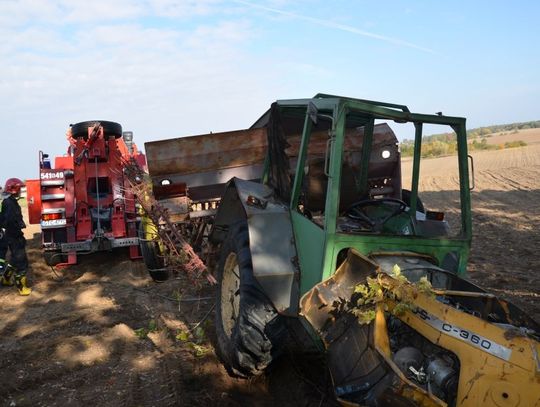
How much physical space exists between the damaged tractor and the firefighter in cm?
329

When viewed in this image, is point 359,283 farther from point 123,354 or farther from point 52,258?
point 52,258

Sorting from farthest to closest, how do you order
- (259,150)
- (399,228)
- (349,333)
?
(259,150), (399,228), (349,333)

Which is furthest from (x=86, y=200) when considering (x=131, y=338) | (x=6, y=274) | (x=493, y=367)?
(x=493, y=367)

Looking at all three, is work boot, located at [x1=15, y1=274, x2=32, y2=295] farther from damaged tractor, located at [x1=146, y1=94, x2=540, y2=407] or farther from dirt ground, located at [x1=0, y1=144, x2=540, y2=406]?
damaged tractor, located at [x1=146, y1=94, x2=540, y2=407]

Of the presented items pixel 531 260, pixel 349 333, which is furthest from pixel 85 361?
pixel 531 260

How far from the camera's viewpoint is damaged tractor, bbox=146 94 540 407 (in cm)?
259

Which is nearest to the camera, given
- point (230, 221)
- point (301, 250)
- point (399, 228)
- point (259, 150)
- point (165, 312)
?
point (301, 250)

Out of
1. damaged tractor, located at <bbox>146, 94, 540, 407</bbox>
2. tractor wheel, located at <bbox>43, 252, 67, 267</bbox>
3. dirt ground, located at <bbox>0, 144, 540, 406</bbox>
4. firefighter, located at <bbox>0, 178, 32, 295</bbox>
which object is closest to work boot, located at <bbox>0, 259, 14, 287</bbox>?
firefighter, located at <bbox>0, 178, 32, 295</bbox>

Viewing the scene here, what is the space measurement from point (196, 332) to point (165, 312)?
3.48 ft

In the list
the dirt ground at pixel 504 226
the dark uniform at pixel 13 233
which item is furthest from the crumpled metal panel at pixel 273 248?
the dark uniform at pixel 13 233

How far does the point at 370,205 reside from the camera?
435cm

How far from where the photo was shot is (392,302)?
286 cm

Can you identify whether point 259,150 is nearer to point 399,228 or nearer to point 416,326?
point 399,228

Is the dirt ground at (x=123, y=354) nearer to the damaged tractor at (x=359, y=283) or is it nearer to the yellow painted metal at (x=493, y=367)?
the damaged tractor at (x=359, y=283)
